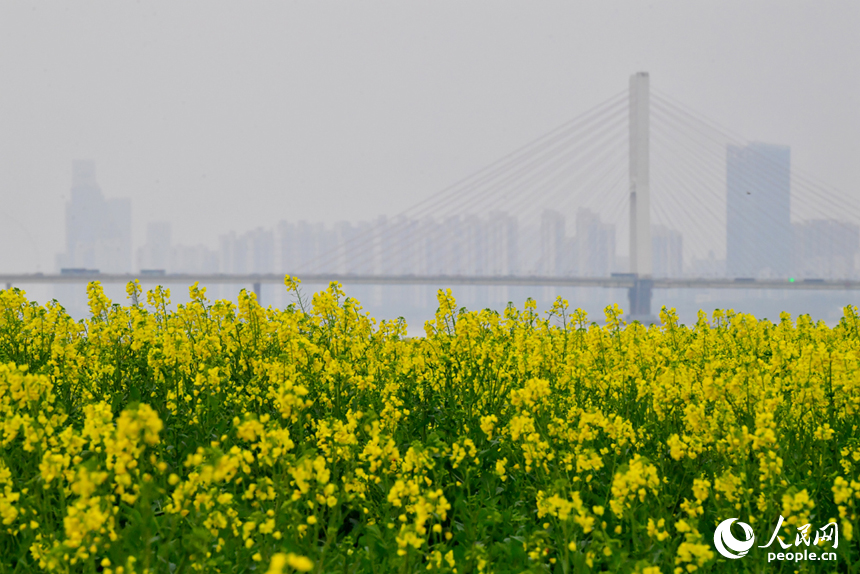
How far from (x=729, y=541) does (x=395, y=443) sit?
57.2 inches

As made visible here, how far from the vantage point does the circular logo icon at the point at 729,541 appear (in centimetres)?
255

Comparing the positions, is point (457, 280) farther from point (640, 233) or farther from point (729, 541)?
point (729, 541)

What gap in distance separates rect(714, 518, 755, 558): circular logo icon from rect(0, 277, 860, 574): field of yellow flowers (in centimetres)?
6

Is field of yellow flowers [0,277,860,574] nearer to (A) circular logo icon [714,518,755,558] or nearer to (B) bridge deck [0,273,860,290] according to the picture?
(A) circular logo icon [714,518,755,558]

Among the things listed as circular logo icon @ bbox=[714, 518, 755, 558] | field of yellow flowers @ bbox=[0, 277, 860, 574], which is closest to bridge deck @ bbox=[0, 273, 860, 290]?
field of yellow flowers @ bbox=[0, 277, 860, 574]

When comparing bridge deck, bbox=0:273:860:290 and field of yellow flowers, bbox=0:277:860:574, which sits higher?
bridge deck, bbox=0:273:860:290

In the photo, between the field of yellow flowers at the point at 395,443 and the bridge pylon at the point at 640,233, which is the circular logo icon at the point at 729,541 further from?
the bridge pylon at the point at 640,233

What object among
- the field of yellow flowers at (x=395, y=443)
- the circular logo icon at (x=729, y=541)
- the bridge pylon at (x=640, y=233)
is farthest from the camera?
the bridge pylon at (x=640, y=233)

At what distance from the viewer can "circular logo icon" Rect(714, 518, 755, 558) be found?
2555 mm

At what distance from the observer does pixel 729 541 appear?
2584 mm

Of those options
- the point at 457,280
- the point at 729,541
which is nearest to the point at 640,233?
the point at 457,280

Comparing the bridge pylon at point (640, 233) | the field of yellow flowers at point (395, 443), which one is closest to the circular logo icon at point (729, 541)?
the field of yellow flowers at point (395, 443)

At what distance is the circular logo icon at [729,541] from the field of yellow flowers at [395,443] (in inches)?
2.3

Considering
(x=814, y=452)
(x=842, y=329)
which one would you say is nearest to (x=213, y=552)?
(x=814, y=452)
